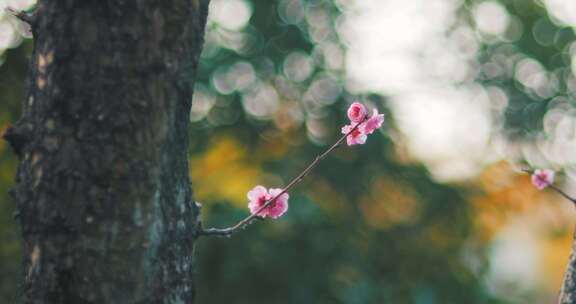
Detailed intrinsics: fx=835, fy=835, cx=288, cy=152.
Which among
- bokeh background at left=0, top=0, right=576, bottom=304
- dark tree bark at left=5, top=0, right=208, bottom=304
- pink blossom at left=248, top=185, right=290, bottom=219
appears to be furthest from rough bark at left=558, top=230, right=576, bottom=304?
bokeh background at left=0, top=0, right=576, bottom=304

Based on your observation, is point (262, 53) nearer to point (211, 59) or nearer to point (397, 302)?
point (211, 59)

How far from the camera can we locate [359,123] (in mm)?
3012

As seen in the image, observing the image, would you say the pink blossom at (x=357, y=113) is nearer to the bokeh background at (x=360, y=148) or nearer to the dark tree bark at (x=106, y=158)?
the dark tree bark at (x=106, y=158)

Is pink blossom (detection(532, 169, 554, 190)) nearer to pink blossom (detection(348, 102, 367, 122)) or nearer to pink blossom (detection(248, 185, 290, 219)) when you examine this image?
pink blossom (detection(348, 102, 367, 122))

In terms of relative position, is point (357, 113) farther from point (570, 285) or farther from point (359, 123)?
point (570, 285)

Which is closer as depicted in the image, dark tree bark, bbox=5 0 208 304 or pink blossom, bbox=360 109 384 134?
dark tree bark, bbox=5 0 208 304

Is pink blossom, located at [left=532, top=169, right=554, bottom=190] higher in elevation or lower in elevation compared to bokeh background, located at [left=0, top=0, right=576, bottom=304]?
higher

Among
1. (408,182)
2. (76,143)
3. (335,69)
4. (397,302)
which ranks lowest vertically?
(397,302)

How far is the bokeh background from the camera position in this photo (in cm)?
1087

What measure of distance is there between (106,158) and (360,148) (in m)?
10.8

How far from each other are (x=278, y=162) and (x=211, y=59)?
2.19 metres

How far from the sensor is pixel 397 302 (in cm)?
1184

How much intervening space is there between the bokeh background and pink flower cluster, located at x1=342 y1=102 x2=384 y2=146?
6455mm

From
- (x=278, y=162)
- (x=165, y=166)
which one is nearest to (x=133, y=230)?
(x=165, y=166)
